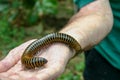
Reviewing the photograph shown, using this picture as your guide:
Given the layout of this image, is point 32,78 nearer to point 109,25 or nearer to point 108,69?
point 109,25

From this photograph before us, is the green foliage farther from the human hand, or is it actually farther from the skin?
the human hand

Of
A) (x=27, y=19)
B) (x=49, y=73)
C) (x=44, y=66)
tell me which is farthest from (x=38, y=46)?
(x=27, y=19)

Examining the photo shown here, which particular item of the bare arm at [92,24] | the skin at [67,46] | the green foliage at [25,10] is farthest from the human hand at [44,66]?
the green foliage at [25,10]

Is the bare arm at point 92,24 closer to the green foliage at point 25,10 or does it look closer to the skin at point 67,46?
the skin at point 67,46

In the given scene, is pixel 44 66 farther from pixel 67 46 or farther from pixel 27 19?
pixel 27 19

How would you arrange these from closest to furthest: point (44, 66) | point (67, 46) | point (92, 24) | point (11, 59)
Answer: point (44, 66)
point (11, 59)
point (67, 46)
point (92, 24)

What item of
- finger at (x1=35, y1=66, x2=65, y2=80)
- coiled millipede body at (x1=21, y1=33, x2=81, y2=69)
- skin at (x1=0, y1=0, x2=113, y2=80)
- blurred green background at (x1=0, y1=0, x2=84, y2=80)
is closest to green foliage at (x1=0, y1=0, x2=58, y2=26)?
blurred green background at (x1=0, y1=0, x2=84, y2=80)

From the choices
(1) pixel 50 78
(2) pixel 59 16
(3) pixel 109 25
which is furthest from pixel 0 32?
(1) pixel 50 78
